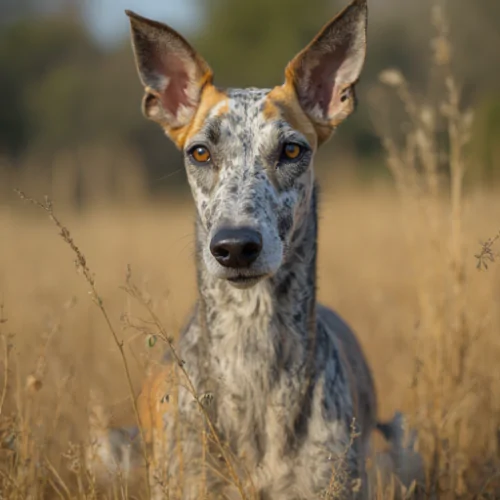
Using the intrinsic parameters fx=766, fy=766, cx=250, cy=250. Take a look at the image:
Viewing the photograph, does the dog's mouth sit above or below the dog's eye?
below

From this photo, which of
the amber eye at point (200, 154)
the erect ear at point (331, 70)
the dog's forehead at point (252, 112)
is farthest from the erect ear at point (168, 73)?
the erect ear at point (331, 70)

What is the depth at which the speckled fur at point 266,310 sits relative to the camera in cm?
348

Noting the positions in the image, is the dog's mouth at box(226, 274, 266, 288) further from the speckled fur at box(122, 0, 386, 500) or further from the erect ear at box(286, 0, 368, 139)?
the erect ear at box(286, 0, 368, 139)

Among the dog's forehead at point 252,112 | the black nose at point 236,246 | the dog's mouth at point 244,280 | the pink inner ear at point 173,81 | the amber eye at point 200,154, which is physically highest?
the pink inner ear at point 173,81

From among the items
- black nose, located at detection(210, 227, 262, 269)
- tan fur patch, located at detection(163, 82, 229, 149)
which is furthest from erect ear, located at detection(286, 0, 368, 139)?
black nose, located at detection(210, 227, 262, 269)

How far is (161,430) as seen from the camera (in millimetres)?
3604

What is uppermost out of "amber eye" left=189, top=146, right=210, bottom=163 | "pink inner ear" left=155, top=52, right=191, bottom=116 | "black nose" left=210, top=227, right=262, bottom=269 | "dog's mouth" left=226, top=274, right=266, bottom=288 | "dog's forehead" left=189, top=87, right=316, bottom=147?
"pink inner ear" left=155, top=52, right=191, bottom=116

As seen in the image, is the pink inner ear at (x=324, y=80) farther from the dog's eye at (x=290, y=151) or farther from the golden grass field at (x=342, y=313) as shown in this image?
the golden grass field at (x=342, y=313)

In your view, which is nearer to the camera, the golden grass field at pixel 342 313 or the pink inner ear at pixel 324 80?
the pink inner ear at pixel 324 80

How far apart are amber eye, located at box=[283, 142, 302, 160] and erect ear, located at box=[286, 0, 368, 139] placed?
0.40 meters

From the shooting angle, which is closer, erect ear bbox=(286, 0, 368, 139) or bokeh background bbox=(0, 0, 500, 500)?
erect ear bbox=(286, 0, 368, 139)

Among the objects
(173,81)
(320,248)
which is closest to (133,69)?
(320,248)

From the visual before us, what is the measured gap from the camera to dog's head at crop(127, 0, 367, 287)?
3.24 meters

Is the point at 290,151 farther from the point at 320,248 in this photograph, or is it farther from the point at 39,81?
the point at 39,81
